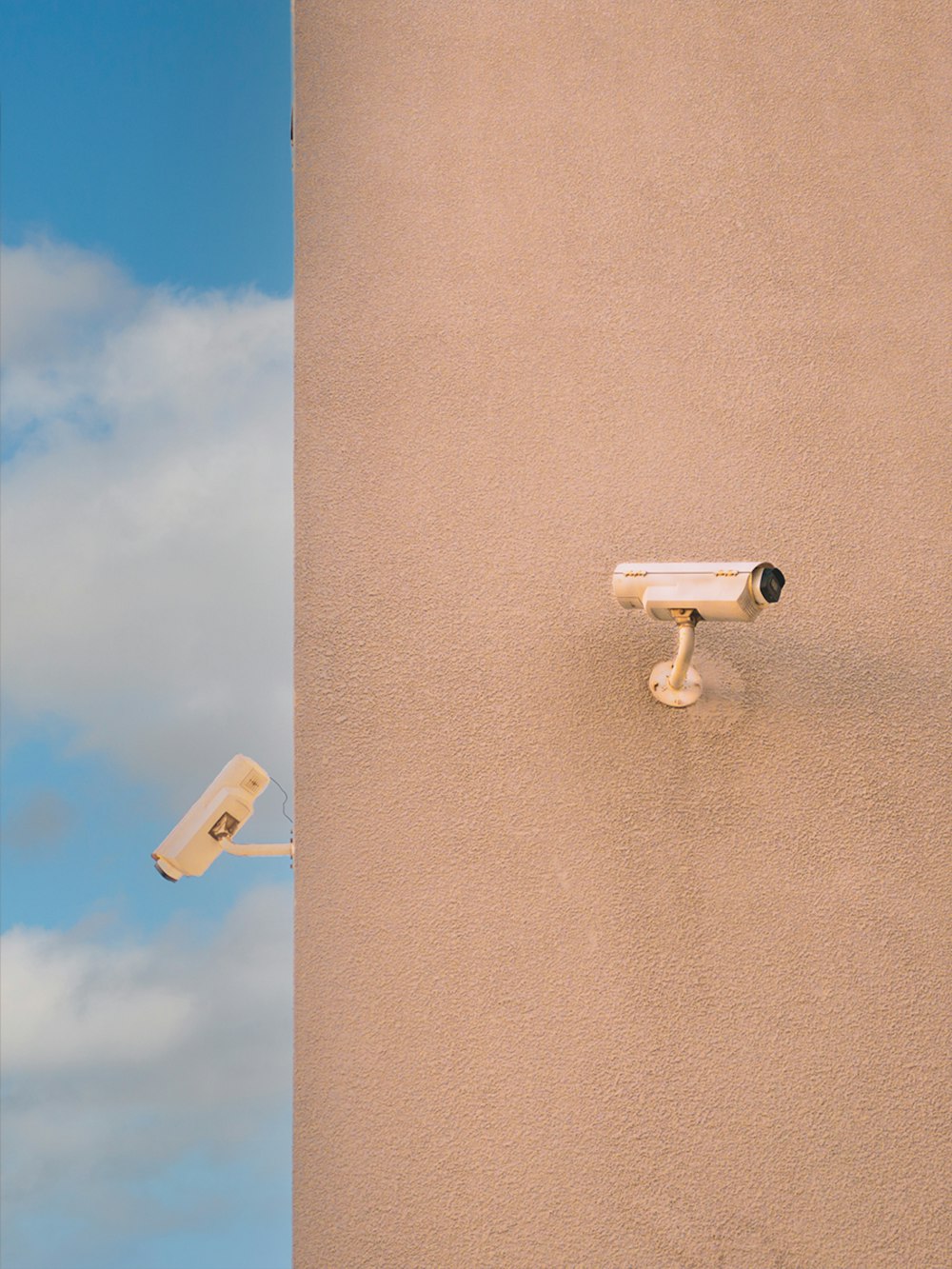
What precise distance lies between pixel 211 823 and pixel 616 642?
1.13m

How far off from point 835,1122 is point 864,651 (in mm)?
759

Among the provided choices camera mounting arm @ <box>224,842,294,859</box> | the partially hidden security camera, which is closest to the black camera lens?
the partially hidden security camera

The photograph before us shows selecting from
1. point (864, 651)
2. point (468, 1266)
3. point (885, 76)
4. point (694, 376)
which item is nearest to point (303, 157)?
point (694, 376)

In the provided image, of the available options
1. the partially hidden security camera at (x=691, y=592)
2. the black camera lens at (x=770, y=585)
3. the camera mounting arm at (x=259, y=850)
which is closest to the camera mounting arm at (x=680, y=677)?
the partially hidden security camera at (x=691, y=592)

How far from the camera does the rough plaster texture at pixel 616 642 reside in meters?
1.93

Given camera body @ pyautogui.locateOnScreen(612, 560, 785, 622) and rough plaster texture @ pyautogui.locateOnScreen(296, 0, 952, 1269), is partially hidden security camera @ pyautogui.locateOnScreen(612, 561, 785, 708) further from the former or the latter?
rough plaster texture @ pyautogui.locateOnScreen(296, 0, 952, 1269)

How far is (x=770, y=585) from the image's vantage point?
6.39 feet

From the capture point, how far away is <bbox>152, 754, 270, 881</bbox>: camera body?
9.34ft

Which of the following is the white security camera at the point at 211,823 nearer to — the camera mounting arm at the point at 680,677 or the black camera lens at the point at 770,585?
the camera mounting arm at the point at 680,677

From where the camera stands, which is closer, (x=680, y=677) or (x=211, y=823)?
(x=680, y=677)

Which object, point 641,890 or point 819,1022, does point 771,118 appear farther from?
point 819,1022

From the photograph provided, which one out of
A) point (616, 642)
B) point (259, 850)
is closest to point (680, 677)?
point (616, 642)

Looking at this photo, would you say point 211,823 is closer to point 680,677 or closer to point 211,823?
point 211,823

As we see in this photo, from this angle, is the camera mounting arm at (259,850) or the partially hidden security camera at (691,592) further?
the camera mounting arm at (259,850)
